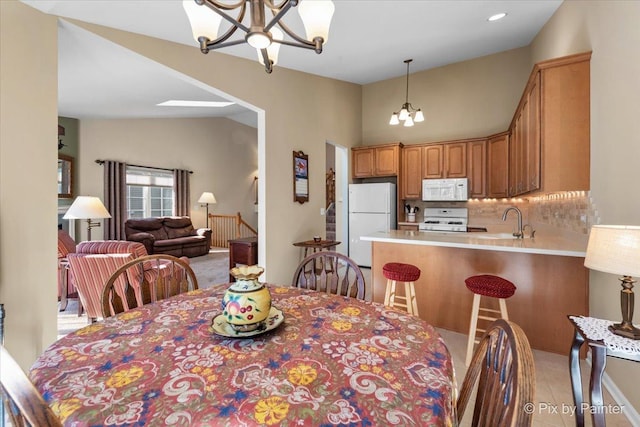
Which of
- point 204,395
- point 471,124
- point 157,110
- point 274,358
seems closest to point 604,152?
point 274,358

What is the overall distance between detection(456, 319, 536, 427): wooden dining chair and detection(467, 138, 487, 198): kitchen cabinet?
423cm

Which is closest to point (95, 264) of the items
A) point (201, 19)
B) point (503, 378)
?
point (201, 19)

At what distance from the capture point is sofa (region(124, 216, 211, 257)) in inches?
228

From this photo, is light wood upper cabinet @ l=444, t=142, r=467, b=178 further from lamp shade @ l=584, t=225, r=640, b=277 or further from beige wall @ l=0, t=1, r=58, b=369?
beige wall @ l=0, t=1, r=58, b=369

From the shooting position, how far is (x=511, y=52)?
440 centimetres

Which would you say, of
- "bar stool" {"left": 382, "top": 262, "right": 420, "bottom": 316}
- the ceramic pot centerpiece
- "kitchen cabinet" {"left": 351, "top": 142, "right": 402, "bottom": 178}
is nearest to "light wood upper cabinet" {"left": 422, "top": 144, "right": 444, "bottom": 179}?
"kitchen cabinet" {"left": 351, "top": 142, "right": 402, "bottom": 178}

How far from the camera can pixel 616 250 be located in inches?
48.1

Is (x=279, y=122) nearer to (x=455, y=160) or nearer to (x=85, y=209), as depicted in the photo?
(x=85, y=209)

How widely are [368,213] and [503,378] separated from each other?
14.8 ft

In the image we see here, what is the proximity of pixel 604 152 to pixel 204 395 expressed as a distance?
2716mm

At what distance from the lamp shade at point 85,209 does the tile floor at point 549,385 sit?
135cm

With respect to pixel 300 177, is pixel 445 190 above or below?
below

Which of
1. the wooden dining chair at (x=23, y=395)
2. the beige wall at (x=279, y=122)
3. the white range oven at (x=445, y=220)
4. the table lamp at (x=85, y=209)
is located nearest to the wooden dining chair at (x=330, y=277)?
the wooden dining chair at (x=23, y=395)

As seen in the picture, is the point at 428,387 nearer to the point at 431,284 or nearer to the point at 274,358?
the point at 274,358
